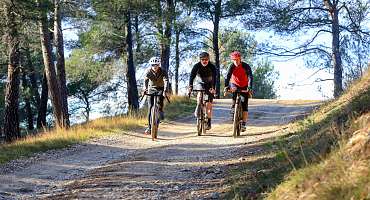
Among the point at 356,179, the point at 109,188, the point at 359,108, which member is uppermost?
the point at 359,108

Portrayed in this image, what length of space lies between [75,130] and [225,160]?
756cm

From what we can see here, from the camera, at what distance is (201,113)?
529 inches

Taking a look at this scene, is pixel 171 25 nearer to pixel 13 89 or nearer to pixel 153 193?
pixel 13 89

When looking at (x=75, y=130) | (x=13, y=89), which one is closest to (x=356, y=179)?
(x=75, y=130)

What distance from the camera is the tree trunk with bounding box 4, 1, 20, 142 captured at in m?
15.5

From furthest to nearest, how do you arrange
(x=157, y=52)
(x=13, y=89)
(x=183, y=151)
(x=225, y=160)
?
(x=157, y=52), (x=13, y=89), (x=183, y=151), (x=225, y=160)

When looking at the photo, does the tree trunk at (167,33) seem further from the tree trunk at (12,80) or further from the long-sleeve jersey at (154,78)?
the long-sleeve jersey at (154,78)

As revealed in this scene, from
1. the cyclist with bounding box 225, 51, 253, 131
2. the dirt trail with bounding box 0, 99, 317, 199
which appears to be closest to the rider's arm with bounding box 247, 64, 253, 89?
the cyclist with bounding box 225, 51, 253, 131

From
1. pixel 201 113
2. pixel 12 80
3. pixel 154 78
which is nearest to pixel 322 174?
pixel 154 78

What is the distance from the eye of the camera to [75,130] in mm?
15453

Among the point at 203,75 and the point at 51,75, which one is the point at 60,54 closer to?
the point at 51,75

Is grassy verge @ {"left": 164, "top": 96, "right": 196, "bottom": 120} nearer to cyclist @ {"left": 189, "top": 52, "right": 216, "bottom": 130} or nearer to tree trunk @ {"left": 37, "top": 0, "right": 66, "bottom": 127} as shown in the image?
tree trunk @ {"left": 37, "top": 0, "right": 66, "bottom": 127}

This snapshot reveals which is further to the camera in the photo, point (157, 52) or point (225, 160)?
point (157, 52)

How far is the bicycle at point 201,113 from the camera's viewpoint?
13.3 meters
